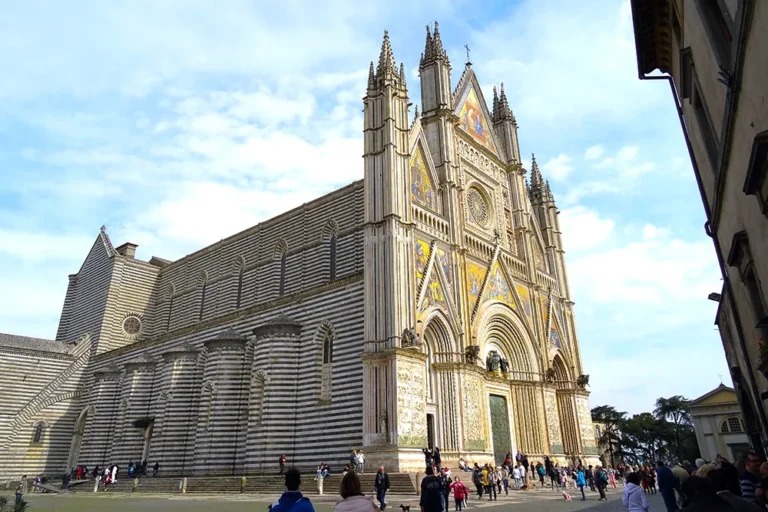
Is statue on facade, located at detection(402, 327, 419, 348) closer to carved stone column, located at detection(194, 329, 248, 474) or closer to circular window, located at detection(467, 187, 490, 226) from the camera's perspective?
carved stone column, located at detection(194, 329, 248, 474)

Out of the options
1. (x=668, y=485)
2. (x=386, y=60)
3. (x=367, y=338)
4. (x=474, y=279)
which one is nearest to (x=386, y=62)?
(x=386, y=60)

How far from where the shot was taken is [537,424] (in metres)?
25.1

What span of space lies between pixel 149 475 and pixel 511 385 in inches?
678

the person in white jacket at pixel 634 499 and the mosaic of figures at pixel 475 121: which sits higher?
the mosaic of figures at pixel 475 121

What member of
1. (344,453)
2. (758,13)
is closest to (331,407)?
(344,453)

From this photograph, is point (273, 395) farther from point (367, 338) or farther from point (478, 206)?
point (478, 206)

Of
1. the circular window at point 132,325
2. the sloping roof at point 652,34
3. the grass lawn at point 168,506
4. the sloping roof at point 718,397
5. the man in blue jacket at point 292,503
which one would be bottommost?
the grass lawn at point 168,506

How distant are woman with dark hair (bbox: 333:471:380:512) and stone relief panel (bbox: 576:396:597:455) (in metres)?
26.8

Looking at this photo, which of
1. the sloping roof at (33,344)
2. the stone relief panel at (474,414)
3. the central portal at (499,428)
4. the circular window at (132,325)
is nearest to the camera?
the stone relief panel at (474,414)

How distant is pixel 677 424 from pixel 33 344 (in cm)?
5900

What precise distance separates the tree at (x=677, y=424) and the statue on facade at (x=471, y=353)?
134 ft

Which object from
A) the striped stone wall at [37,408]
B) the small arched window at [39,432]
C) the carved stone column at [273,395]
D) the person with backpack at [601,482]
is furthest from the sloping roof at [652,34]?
the small arched window at [39,432]

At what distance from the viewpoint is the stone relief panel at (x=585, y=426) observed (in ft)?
90.6

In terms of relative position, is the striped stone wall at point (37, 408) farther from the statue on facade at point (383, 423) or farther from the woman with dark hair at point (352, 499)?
the woman with dark hair at point (352, 499)
